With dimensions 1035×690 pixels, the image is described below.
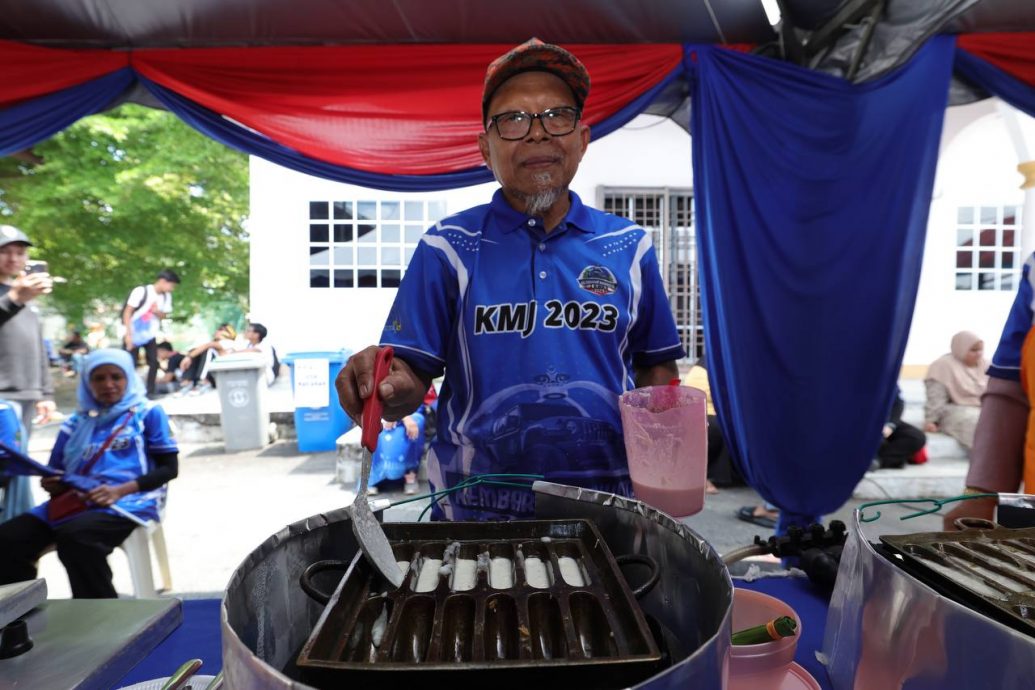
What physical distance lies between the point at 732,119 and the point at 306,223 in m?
5.71

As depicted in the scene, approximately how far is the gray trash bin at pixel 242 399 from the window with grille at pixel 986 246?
871cm

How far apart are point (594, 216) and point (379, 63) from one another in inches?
93.8

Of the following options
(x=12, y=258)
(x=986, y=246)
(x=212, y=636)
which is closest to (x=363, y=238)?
(x=12, y=258)

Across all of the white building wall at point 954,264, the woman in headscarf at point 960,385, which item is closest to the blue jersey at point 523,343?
the woman in headscarf at point 960,385

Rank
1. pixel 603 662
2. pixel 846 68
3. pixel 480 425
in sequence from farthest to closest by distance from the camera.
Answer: pixel 846 68
pixel 480 425
pixel 603 662

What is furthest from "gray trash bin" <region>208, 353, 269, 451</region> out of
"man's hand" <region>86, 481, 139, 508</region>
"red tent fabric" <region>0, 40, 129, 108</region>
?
"man's hand" <region>86, 481, 139, 508</region>

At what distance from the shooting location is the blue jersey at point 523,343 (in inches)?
48.7

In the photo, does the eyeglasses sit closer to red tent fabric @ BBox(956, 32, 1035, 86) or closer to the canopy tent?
the canopy tent

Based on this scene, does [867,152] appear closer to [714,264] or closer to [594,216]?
[714,264]

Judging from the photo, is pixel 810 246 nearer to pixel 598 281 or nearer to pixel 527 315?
pixel 598 281

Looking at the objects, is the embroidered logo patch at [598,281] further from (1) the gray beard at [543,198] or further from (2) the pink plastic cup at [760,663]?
(2) the pink plastic cup at [760,663]

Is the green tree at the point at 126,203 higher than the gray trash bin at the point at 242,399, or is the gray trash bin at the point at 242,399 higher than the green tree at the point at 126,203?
the green tree at the point at 126,203

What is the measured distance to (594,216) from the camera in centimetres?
136

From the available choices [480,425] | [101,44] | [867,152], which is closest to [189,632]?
[480,425]
